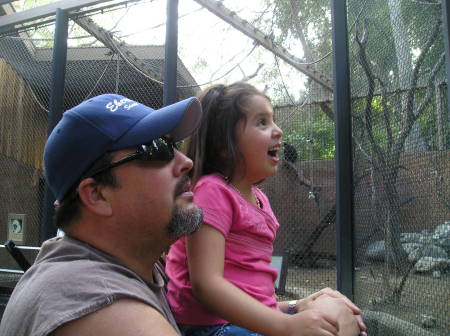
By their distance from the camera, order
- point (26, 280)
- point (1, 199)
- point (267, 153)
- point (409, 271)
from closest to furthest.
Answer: point (26, 280) → point (267, 153) → point (409, 271) → point (1, 199)

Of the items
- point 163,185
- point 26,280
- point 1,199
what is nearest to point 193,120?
point 163,185

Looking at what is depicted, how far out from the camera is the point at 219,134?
1.54 metres

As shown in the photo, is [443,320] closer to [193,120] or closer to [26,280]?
[193,120]

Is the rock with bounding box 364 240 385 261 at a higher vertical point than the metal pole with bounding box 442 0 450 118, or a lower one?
lower

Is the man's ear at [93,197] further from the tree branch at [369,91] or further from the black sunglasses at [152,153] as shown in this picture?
the tree branch at [369,91]

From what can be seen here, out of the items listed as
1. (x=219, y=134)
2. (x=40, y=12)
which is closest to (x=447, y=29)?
(x=219, y=134)

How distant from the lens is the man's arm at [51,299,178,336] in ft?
2.47

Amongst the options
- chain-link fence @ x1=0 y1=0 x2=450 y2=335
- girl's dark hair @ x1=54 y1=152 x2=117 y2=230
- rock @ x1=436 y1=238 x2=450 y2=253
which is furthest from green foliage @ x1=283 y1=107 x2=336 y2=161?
girl's dark hair @ x1=54 y1=152 x2=117 y2=230

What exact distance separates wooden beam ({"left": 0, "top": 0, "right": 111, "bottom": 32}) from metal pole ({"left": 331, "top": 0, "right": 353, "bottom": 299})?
148 centimetres

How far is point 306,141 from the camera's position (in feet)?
11.7

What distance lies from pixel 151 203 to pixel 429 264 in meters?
1.28

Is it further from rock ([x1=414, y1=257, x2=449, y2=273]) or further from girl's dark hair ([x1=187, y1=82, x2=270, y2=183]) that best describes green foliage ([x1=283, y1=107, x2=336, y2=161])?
girl's dark hair ([x1=187, y1=82, x2=270, y2=183])

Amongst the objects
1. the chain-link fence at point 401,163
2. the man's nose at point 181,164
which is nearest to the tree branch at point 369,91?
the chain-link fence at point 401,163

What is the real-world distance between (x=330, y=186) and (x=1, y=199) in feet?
9.37
